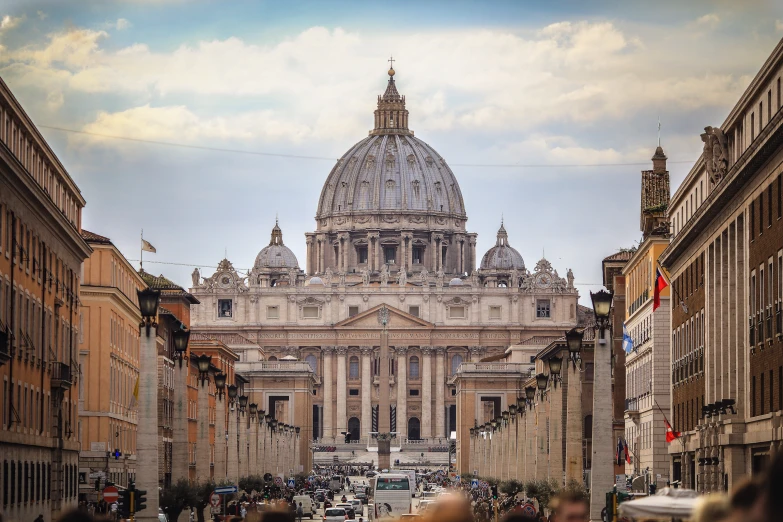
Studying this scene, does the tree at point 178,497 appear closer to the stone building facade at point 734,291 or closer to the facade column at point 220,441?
the stone building facade at point 734,291

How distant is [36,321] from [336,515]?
70.3ft

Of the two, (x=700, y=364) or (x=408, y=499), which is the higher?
(x=700, y=364)

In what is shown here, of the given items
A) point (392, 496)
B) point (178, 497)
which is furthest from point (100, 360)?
point (178, 497)

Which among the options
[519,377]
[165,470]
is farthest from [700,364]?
[519,377]

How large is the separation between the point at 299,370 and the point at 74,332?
123934 mm

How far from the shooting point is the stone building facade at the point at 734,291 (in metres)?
39.1

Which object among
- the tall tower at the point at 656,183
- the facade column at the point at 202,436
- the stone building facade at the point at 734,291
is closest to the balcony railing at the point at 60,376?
the facade column at the point at 202,436

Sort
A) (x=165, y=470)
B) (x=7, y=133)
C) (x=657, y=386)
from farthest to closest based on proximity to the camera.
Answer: (x=165, y=470)
(x=657, y=386)
(x=7, y=133)

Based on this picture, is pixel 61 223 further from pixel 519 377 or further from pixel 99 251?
pixel 519 377

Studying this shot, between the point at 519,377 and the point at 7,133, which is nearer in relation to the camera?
the point at 7,133

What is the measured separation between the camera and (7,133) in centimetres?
A: 4488

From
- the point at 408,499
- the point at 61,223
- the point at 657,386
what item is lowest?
the point at 408,499

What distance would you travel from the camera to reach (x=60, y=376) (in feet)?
181

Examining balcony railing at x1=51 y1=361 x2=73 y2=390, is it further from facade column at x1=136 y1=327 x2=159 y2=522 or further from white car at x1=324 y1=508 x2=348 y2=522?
facade column at x1=136 y1=327 x2=159 y2=522
